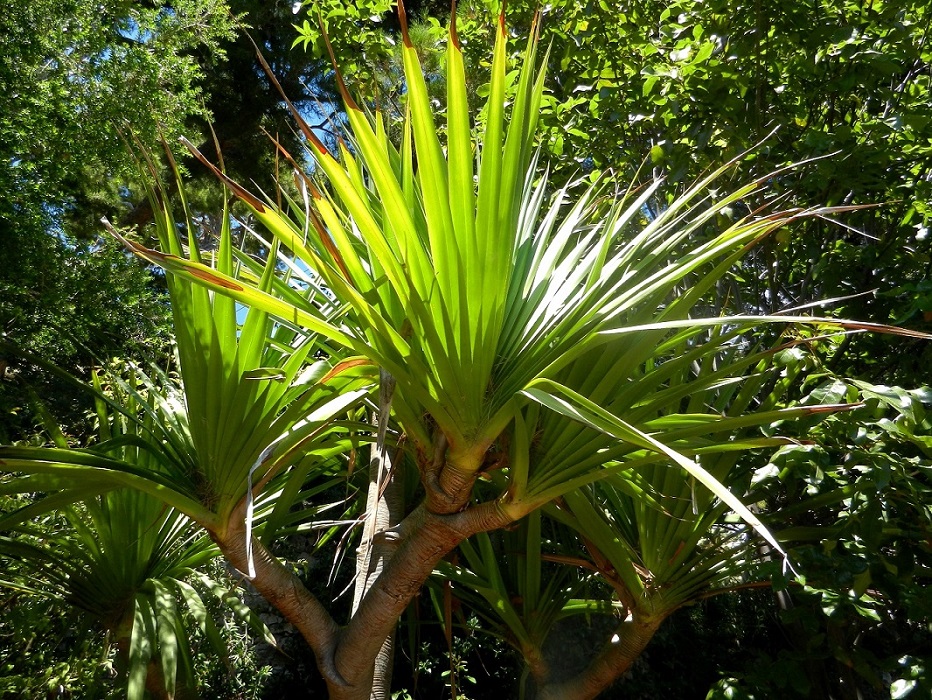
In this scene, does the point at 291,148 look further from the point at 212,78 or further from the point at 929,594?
the point at 929,594

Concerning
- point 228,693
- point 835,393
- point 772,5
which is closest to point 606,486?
point 835,393

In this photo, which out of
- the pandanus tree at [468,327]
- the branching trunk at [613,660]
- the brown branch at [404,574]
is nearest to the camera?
the pandanus tree at [468,327]

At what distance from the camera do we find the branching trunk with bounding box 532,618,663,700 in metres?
1.73

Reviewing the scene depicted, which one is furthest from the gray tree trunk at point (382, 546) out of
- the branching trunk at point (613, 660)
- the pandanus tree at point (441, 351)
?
the branching trunk at point (613, 660)

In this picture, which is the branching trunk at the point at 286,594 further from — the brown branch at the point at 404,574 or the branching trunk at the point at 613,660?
the branching trunk at the point at 613,660

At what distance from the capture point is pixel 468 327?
3.94 feet

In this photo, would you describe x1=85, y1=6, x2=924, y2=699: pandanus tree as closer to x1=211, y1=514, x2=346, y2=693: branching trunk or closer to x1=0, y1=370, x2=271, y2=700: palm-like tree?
x1=211, y1=514, x2=346, y2=693: branching trunk

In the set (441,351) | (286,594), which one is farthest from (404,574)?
(441,351)

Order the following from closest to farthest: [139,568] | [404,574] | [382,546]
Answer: [404,574]
[382,546]
[139,568]

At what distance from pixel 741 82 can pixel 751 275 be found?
0.68 m

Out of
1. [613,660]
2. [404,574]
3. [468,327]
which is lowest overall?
[613,660]

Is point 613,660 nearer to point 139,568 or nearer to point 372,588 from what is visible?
point 372,588

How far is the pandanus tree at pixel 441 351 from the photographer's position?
3.82 feet

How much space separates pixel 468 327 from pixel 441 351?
7cm
